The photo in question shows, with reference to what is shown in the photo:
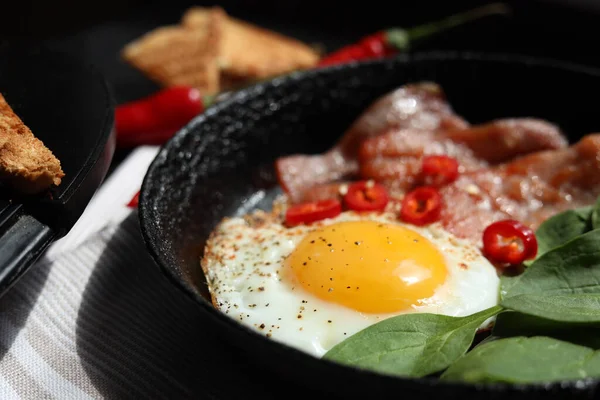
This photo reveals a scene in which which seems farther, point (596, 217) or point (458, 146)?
point (458, 146)

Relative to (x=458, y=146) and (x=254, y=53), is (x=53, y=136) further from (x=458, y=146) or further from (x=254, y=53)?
(x=254, y=53)

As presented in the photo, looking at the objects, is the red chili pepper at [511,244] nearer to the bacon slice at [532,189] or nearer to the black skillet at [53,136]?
the bacon slice at [532,189]

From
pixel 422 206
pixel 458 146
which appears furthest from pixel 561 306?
pixel 458 146

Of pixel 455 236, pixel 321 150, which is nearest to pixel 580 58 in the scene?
pixel 321 150

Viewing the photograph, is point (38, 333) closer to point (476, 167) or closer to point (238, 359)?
point (238, 359)

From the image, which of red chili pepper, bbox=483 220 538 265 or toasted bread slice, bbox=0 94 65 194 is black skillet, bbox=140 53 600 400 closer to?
toasted bread slice, bbox=0 94 65 194

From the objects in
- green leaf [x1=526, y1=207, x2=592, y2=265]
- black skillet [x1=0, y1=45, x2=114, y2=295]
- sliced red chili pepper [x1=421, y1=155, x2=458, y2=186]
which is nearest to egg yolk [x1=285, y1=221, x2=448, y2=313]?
green leaf [x1=526, y1=207, x2=592, y2=265]

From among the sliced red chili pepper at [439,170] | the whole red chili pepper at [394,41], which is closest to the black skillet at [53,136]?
the sliced red chili pepper at [439,170]
